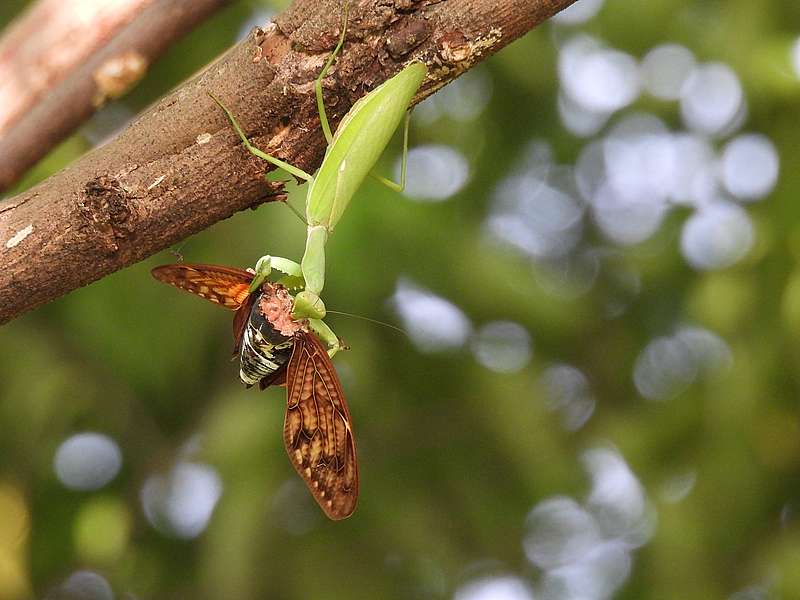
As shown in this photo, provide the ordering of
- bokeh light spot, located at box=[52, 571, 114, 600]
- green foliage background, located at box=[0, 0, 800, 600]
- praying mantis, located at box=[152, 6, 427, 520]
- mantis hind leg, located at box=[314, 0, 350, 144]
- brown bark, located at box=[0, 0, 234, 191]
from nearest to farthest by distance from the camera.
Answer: mantis hind leg, located at box=[314, 0, 350, 144] → praying mantis, located at box=[152, 6, 427, 520] → brown bark, located at box=[0, 0, 234, 191] → green foliage background, located at box=[0, 0, 800, 600] → bokeh light spot, located at box=[52, 571, 114, 600]

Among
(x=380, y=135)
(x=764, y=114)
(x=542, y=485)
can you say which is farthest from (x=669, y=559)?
(x=380, y=135)

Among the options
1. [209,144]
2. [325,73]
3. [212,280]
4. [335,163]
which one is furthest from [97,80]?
[325,73]

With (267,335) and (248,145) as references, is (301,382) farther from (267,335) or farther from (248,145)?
(248,145)

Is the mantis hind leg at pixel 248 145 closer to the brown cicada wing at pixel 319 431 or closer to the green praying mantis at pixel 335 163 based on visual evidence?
the green praying mantis at pixel 335 163

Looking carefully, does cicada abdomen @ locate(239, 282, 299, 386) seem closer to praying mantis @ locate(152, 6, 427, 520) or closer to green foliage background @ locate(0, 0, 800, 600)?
praying mantis @ locate(152, 6, 427, 520)

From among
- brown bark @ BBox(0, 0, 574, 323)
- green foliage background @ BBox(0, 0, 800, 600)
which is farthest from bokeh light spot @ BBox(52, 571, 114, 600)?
brown bark @ BBox(0, 0, 574, 323)

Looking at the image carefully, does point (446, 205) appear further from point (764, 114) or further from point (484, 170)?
point (764, 114)
